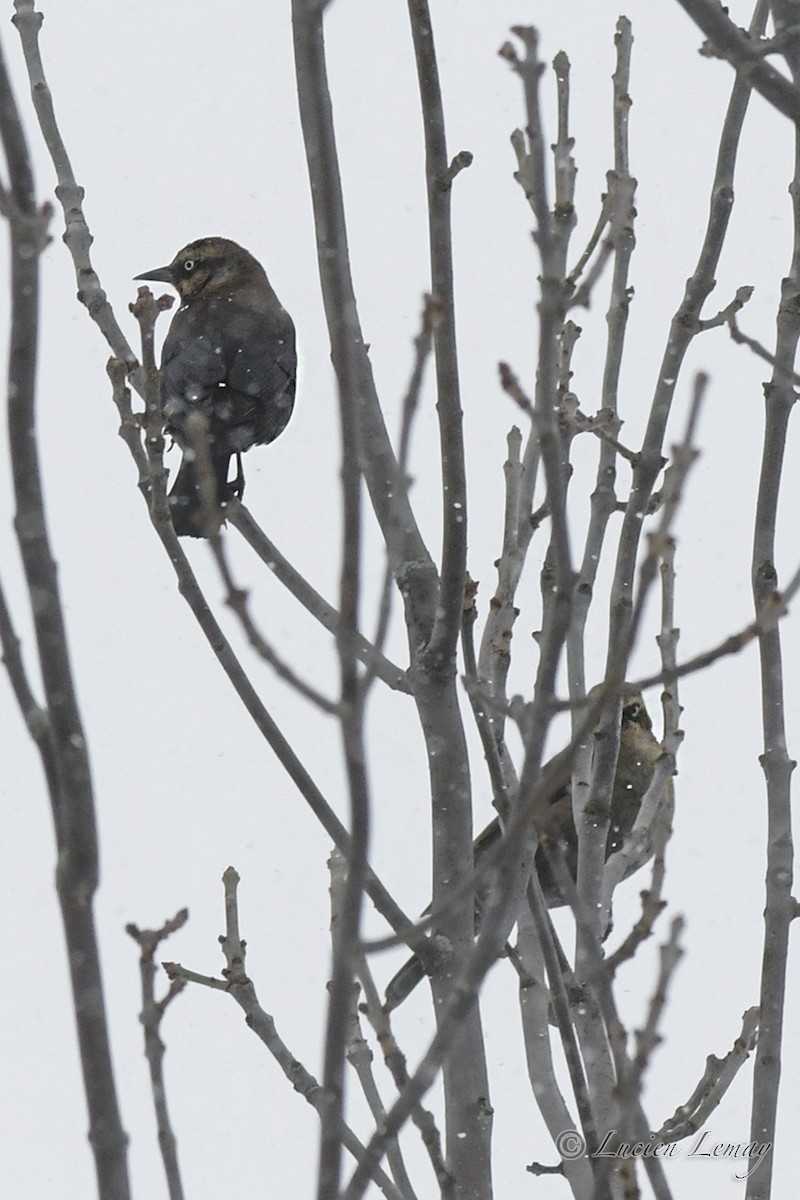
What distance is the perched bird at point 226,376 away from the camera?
580 centimetres

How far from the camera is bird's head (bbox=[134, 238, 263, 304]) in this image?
7.38 m

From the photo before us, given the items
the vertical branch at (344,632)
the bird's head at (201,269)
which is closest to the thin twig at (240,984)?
the vertical branch at (344,632)

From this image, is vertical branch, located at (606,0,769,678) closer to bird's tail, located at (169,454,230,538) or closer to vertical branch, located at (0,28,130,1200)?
vertical branch, located at (0,28,130,1200)

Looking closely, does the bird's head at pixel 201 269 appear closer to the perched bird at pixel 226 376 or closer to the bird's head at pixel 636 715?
the perched bird at pixel 226 376

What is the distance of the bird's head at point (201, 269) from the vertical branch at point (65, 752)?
594cm

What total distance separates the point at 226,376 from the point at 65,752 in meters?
4.81

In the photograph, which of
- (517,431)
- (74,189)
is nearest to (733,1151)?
(517,431)

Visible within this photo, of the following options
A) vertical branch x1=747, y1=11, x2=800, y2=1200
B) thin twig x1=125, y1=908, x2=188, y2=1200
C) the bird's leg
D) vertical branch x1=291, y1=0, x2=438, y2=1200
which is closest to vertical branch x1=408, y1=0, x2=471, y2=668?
vertical branch x1=291, y1=0, x2=438, y2=1200

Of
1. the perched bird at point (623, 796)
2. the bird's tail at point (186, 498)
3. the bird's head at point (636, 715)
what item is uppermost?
the bird's tail at point (186, 498)

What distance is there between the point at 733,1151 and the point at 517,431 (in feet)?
5.27

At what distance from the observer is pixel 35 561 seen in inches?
61.5

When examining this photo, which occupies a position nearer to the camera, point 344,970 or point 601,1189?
point 344,970

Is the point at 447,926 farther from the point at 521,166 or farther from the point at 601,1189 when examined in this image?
the point at 521,166

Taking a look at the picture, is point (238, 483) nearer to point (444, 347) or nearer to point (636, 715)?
point (636, 715)
